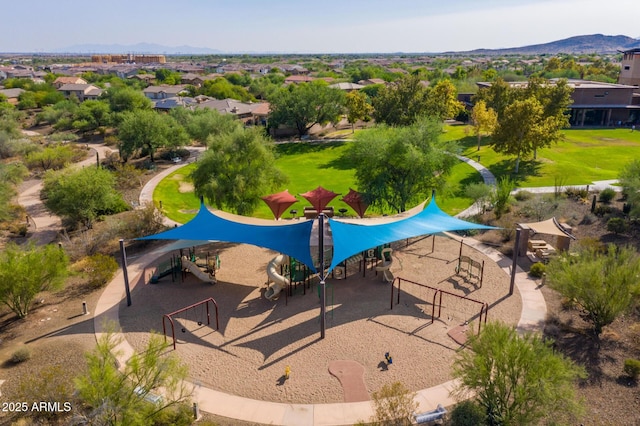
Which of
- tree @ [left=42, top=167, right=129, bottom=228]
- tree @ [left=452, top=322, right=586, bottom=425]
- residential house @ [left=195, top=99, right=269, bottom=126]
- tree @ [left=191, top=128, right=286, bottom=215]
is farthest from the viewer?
residential house @ [left=195, top=99, right=269, bottom=126]

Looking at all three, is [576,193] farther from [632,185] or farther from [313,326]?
[313,326]

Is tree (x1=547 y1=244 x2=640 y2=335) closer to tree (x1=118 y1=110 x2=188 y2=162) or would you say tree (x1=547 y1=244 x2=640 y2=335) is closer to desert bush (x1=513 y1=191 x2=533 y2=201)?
desert bush (x1=513 y1=191 x2=533 y2=201)

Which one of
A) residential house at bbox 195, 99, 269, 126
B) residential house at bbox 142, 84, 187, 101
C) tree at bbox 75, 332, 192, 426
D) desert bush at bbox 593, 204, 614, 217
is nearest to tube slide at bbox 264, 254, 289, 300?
tree at bbox 75, 332, 192, 426

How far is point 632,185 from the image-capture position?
1175 inches

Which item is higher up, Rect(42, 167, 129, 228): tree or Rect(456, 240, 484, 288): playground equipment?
Rect(42, 167, 129, 228): tree

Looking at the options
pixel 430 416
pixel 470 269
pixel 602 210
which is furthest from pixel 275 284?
pixel 602 210

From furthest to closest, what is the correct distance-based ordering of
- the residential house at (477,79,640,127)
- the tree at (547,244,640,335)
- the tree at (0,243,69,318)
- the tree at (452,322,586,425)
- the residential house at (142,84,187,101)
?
1. the residential house at (142,84,187,101)
2. the residential house at (477,79,640,127)
3. the tree at (0,243,69,318)
4. the tree at (547,244,640,335)
5. the tree at (452,322,586,425)

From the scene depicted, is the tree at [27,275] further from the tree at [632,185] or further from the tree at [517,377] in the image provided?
the tree at [632,185]

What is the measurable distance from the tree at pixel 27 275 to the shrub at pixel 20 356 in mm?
3376

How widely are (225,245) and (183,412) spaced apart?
15.4 m

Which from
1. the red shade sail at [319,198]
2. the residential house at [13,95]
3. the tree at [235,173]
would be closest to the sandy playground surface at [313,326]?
the tree at [235,173]

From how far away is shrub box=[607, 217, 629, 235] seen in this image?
93.2 ft

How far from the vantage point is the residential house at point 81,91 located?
106438mm

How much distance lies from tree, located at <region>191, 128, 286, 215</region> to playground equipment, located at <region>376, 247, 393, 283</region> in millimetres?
10074
